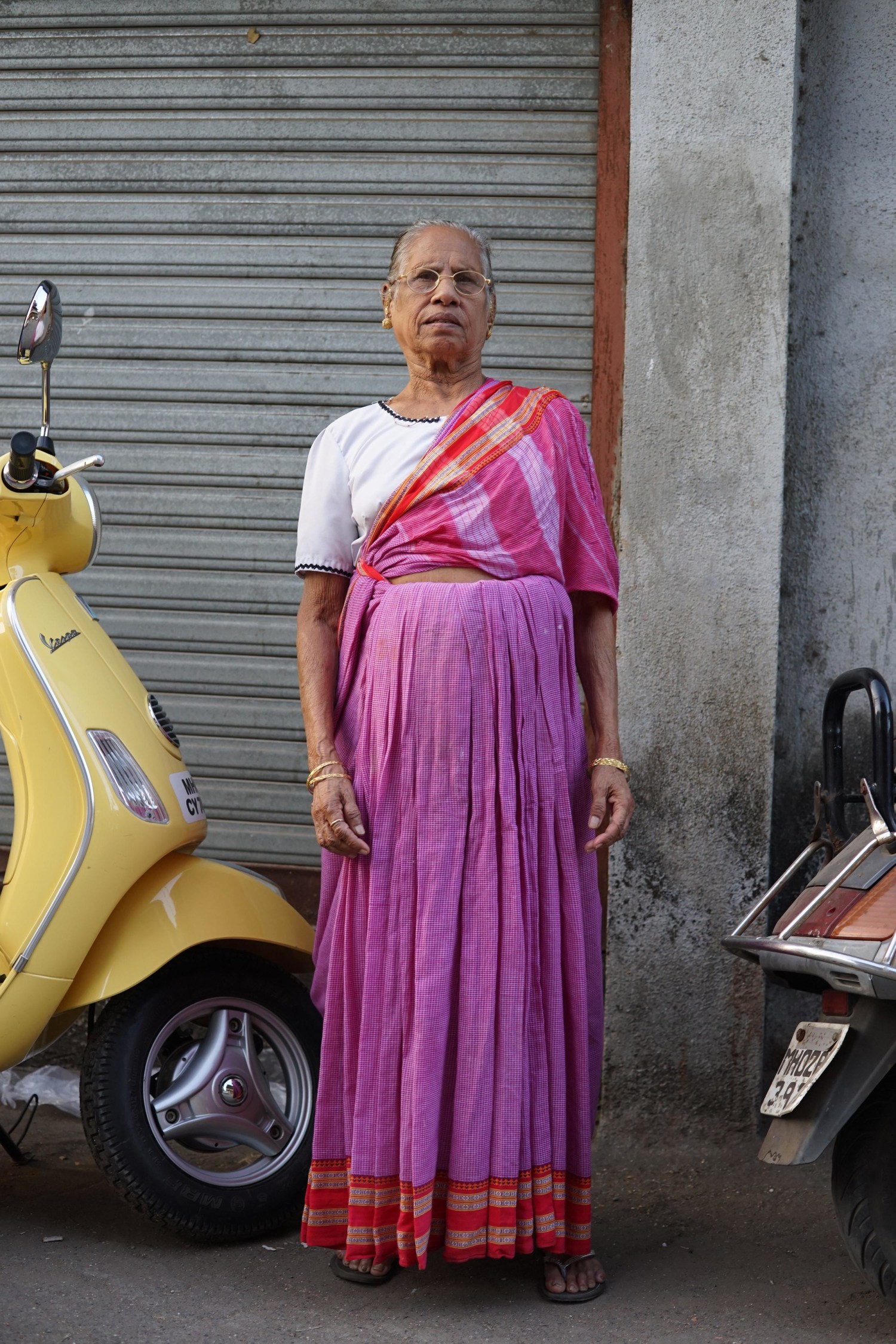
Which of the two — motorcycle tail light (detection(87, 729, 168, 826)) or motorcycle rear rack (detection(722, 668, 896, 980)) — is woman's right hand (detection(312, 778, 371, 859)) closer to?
motorcycle tail light (detection(87, 729, 168, 826))

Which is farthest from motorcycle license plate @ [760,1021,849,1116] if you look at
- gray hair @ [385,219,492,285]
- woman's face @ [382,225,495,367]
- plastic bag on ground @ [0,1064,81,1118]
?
plastic bag on ground @ [0,1064,81,1118]

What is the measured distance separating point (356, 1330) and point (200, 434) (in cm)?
247

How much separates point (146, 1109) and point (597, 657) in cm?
132

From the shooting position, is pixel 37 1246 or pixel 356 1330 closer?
pixel 356 1330

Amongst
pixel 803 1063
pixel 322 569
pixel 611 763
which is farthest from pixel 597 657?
pixel 803 1063

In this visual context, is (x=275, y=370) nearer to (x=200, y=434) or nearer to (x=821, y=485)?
(x=200, y=434)

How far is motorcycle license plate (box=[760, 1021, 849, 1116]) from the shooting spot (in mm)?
2195

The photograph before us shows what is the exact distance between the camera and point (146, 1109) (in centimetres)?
269

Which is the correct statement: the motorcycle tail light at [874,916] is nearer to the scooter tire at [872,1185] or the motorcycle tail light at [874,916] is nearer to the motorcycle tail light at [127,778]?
the scooter tire at [872,1185]

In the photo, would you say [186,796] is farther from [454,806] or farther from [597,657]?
[597,657]

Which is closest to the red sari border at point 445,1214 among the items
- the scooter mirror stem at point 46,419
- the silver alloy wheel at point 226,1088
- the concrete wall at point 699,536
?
the silver alloy wheel at point 226,1088

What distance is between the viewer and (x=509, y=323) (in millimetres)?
3699

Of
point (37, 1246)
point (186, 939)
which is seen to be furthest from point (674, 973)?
point (37, 1246)

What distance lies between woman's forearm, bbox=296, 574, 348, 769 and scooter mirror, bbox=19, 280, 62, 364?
2.46 feet
